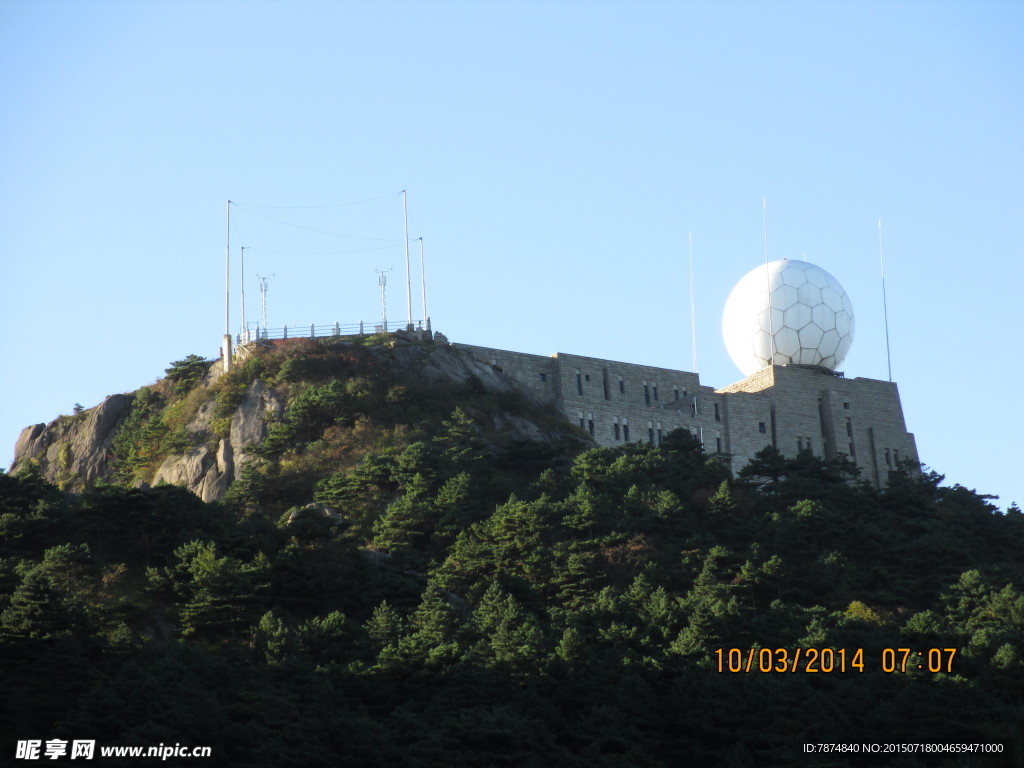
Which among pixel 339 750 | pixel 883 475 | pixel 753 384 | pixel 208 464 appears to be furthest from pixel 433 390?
pixel 339 750

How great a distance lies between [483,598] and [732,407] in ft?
90.1

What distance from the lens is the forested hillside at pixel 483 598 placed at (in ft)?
129

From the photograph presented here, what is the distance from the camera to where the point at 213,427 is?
65.6 m

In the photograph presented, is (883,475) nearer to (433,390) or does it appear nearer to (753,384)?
(753,384)

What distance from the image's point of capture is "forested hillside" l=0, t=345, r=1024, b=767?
129 ft

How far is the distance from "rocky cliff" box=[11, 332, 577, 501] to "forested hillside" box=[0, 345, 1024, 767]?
2.04 feet

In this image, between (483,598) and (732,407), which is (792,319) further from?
(483,598)

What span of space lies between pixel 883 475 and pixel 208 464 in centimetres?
3307

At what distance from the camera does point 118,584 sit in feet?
163
